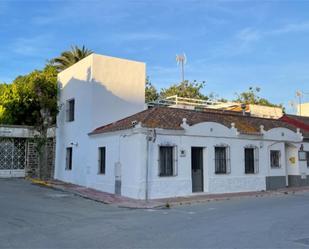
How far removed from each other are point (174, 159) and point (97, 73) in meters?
7.57

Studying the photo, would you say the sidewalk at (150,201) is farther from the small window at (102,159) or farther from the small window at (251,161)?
the small window at (251,161)

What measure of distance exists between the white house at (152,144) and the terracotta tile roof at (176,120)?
59 millimetres

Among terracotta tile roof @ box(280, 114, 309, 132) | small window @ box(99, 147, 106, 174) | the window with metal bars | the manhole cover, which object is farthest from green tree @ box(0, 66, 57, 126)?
the manhole cover

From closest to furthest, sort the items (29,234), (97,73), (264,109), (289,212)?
(29,234), (289,212), (97,73), (264,109)

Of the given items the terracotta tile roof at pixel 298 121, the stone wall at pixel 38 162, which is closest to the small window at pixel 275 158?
the terracotta tile roof at pixel 298 121

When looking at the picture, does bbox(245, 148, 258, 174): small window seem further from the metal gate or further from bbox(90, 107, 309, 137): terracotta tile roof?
the metal gate

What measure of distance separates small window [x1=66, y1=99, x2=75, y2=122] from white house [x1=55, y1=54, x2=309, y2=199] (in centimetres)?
7

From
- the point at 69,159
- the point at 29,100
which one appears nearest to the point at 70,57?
the point at 29,100

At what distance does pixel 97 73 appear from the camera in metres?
22.8

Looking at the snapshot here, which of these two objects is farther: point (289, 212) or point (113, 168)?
point (113, 168)

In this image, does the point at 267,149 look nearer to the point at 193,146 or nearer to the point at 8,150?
the point at 193,146

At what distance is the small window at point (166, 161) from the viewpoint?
1850cm

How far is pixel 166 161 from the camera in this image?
1867cm

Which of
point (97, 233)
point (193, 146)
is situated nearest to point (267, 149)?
point (193, 146)
